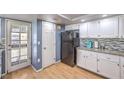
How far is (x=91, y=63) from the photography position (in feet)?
8.34

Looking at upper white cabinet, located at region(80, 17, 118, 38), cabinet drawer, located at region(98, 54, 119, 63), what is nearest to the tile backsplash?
upper white cabinet, located at region(80, 17, 118, 38)

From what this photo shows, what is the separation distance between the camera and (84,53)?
2.76m

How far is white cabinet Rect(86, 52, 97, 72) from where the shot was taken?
7.95ft

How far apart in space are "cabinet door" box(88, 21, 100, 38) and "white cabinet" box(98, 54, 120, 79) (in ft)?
2.24

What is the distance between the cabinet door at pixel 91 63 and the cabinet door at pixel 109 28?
0.64 meters

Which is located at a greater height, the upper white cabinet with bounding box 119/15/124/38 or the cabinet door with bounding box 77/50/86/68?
the upper white cabinet with bounding box 119/15/124/38

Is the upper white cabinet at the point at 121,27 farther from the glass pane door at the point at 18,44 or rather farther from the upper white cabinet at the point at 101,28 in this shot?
the glass pane door at the point at 18,44

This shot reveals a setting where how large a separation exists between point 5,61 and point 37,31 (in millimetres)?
1144

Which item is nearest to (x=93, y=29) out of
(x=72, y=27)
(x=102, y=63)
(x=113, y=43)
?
(x=113, y=43)

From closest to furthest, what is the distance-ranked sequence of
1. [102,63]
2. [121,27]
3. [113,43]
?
[121,27]
[102,63]
[113,43]

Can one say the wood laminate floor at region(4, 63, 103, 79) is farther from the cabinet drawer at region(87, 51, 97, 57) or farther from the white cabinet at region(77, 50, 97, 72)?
the cabinet drawer at region(87, 51, 97, 57)

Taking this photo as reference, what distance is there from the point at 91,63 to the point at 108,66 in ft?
1.60

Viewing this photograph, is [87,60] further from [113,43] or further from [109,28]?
[109,28]
